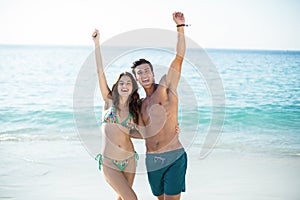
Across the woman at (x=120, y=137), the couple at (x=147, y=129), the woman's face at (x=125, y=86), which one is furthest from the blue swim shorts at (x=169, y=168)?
the woman's face at (x=125, y=86)

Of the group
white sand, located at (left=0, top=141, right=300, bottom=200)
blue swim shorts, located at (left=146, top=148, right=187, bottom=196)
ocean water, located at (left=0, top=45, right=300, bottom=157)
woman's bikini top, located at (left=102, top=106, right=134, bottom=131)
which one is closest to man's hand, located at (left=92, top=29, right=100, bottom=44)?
woman's bikini top, located at (left=102, top=106, right=134, bottom=131)

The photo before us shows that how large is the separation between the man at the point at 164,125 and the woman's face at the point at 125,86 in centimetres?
11

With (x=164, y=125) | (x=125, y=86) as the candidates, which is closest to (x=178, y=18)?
(x=125, y=86)

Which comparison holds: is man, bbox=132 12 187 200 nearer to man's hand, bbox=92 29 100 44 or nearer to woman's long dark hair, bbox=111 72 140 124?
woman's long dark hair, bbox=111 72 140 124

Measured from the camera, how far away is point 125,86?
4.28 meters

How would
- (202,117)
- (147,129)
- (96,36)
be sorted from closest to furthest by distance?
1. (147,129)
2. (96,36)
3. (202,117)

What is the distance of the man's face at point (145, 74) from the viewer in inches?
167

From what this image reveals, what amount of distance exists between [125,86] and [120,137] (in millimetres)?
524

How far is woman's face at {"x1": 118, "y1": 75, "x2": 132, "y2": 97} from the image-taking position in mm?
4277

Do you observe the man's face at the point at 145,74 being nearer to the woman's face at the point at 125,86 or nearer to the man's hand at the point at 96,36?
the woman's face at the point at 125,86

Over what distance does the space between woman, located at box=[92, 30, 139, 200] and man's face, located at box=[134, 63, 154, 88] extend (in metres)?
0.11

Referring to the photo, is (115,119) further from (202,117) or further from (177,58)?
(202,117)

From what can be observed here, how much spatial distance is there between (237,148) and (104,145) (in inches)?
208

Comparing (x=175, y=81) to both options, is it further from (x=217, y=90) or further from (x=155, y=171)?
(x=217, y=90)
